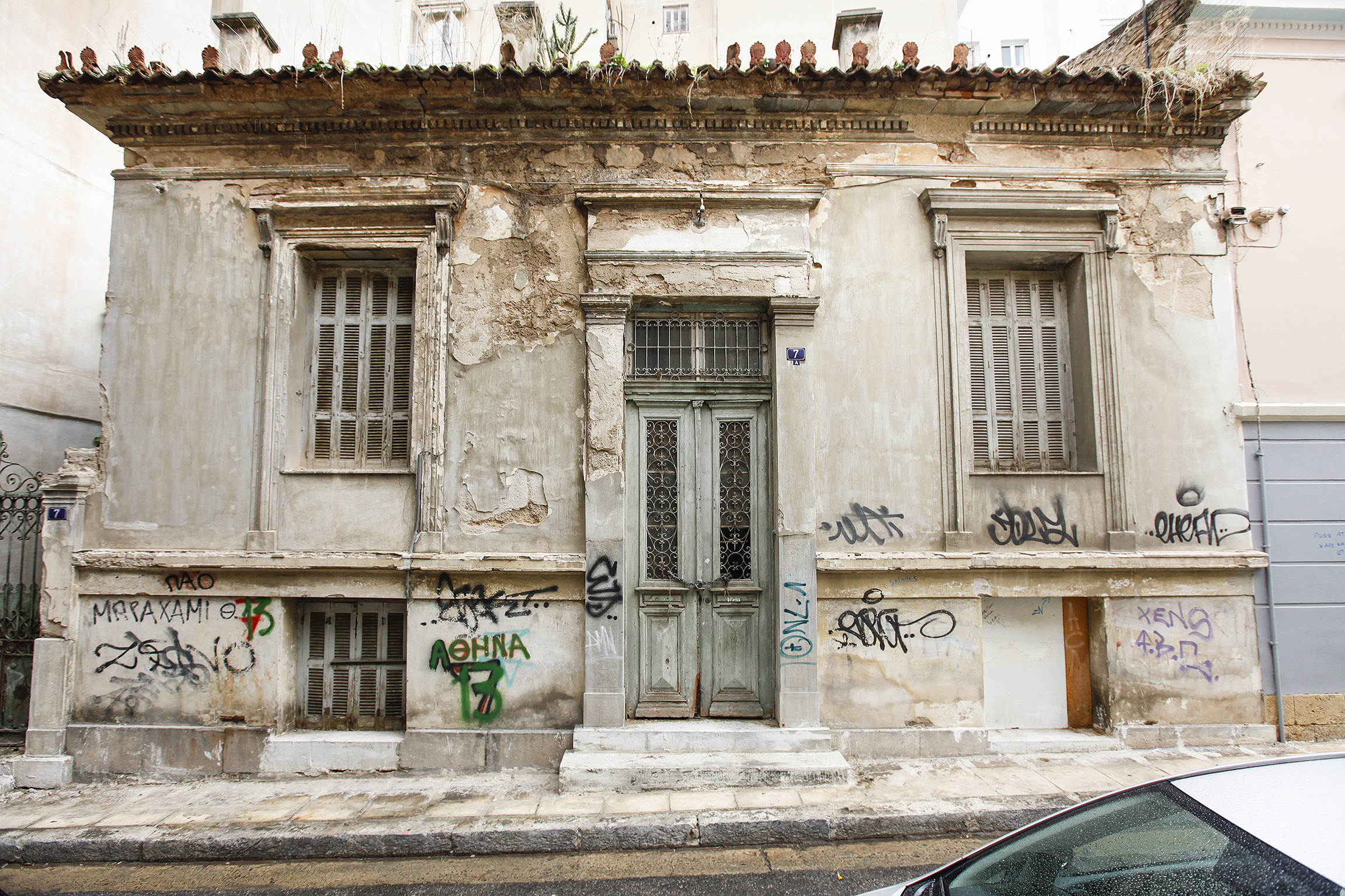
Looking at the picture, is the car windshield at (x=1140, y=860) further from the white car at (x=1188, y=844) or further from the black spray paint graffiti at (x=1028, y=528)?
the black spray paint graffiti at (x=1028, y=528)

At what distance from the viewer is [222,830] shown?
15.0ft

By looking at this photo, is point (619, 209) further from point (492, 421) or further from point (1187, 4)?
point (1187, 4)

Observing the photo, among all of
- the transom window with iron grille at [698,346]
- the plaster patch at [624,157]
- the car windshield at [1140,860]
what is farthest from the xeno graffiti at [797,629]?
the plaster patch at [624,157]

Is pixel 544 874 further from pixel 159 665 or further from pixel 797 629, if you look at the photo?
pixel 159 665

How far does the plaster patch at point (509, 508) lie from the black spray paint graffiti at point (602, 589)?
25.2 inches

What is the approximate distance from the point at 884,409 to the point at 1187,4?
15.9ft

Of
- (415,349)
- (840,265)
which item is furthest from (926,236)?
(415,349)

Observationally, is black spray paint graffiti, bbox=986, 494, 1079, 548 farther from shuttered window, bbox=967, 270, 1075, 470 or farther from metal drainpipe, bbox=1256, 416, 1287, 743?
metal drainpipe, bbox=1256, 416, 1287, 743

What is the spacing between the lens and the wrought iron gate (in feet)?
19.5

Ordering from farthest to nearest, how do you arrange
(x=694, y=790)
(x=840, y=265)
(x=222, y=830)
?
(x=840, y=265) < (x=694, y=790) < (x=222, y=830)

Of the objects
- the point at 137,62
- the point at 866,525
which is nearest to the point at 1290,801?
the point at 866,525

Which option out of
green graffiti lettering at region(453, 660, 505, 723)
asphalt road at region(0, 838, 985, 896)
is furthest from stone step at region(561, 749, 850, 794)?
green graffiti lettering at region(453, 660, 505, 723)

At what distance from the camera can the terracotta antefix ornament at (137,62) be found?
222 inches

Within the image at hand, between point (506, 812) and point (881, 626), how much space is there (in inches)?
127
